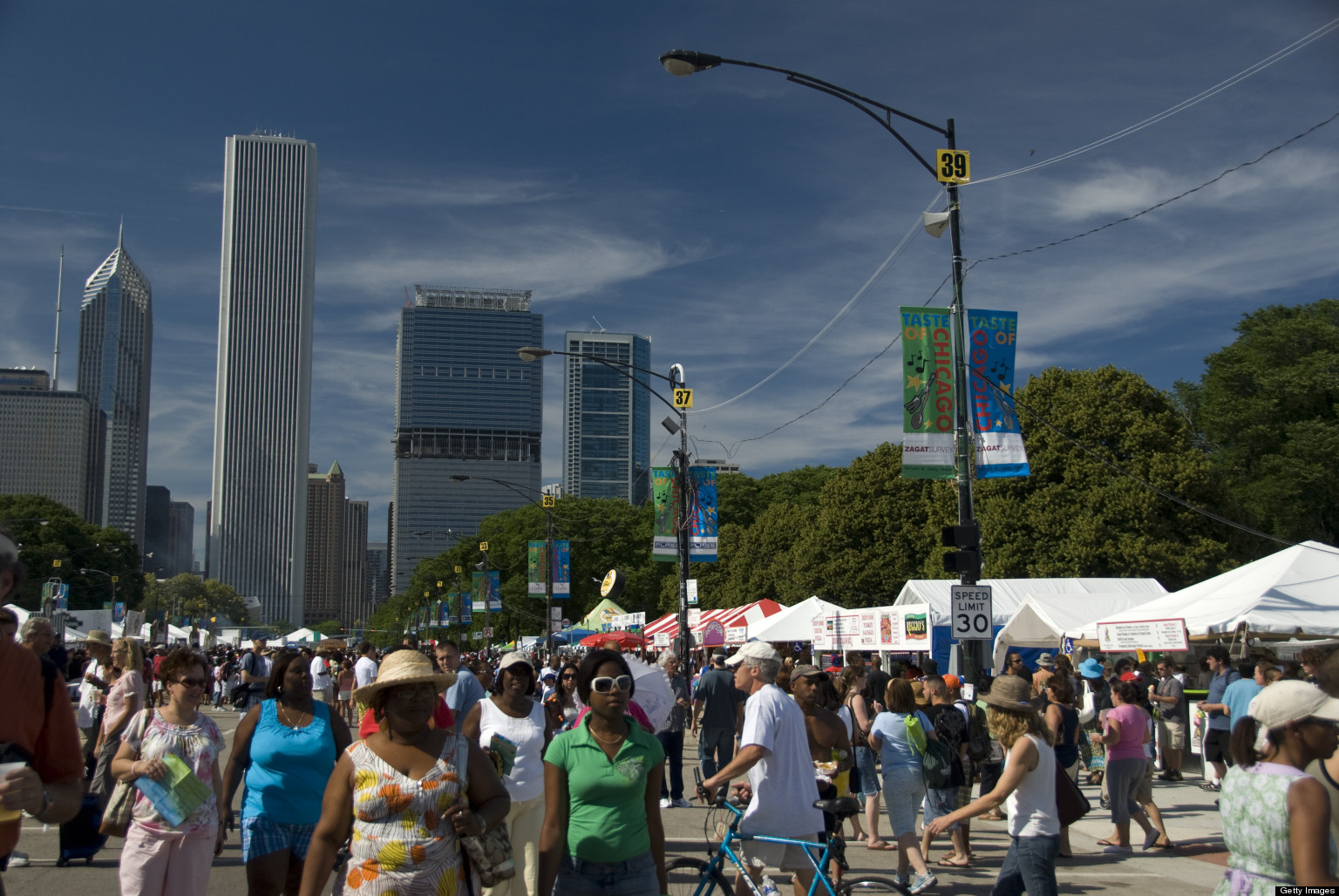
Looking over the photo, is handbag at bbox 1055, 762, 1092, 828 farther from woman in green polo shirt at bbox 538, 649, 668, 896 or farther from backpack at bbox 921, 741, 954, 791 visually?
backpack at bbox 921, 741, 954, 791

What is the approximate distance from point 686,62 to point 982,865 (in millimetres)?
10749

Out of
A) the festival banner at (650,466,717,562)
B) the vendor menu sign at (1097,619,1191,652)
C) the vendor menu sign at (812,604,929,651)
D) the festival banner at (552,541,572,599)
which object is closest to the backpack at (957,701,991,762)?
the vendor menu sign at (1097,619,1191,652)

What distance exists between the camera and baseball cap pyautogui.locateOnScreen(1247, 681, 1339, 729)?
14.4 feet

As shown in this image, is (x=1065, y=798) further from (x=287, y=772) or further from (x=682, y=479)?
(x=682, y=479)

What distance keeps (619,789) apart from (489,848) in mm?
808

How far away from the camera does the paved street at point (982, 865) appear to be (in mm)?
9148

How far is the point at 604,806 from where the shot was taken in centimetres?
477

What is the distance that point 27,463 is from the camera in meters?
190

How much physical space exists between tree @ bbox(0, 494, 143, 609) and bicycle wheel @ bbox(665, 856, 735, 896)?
3740 inches

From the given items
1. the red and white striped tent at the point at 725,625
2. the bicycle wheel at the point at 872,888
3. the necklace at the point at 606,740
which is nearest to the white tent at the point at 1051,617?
the red and white striped tent at the point at 725,625

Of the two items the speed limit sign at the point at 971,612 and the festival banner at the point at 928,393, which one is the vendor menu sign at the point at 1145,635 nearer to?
the festival banner at the point at 928,393

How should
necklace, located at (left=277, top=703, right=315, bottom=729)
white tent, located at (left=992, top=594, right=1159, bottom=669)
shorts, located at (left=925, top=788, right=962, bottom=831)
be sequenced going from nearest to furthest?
necklace, located at (left=277, top=703, right=315, bottom=729), shorts, located at (left=925, top=788, right=962, bottom=831), white tent, located at (left=992, top=594, right=1159, bottom=669)

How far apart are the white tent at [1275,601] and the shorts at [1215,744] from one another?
10.2ft

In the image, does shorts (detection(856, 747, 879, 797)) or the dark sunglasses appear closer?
the dark sunglasses
